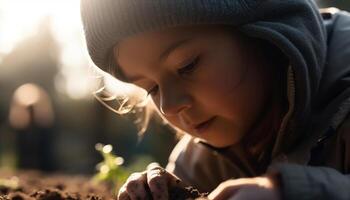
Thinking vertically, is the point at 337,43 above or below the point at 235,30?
below

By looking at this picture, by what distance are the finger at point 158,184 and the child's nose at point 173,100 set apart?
0.22 meters

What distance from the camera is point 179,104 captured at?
217 cm

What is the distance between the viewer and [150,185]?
2.01 meters

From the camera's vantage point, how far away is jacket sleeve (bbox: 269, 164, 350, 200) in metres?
1.47

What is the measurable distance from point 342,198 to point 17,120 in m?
12.7

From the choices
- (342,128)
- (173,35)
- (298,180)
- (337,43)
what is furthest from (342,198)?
(337,43)

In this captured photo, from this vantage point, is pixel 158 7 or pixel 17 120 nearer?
pixel 158 7

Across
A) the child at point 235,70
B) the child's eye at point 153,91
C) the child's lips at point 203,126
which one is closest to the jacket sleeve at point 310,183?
the child at point 235,70

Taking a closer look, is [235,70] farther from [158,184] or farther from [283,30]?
[158,184]

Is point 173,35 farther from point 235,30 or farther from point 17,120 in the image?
point 17,120

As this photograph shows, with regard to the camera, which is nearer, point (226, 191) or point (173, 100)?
point (226, 191)

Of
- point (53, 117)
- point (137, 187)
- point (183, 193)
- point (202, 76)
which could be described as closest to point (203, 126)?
point (202, 76)

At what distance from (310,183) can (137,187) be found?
73 centimetres

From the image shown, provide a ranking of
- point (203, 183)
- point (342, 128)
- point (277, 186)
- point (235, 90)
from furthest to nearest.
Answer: point (203, 183)
point (235, 90)
point (342, 128)
point (277, 186)
